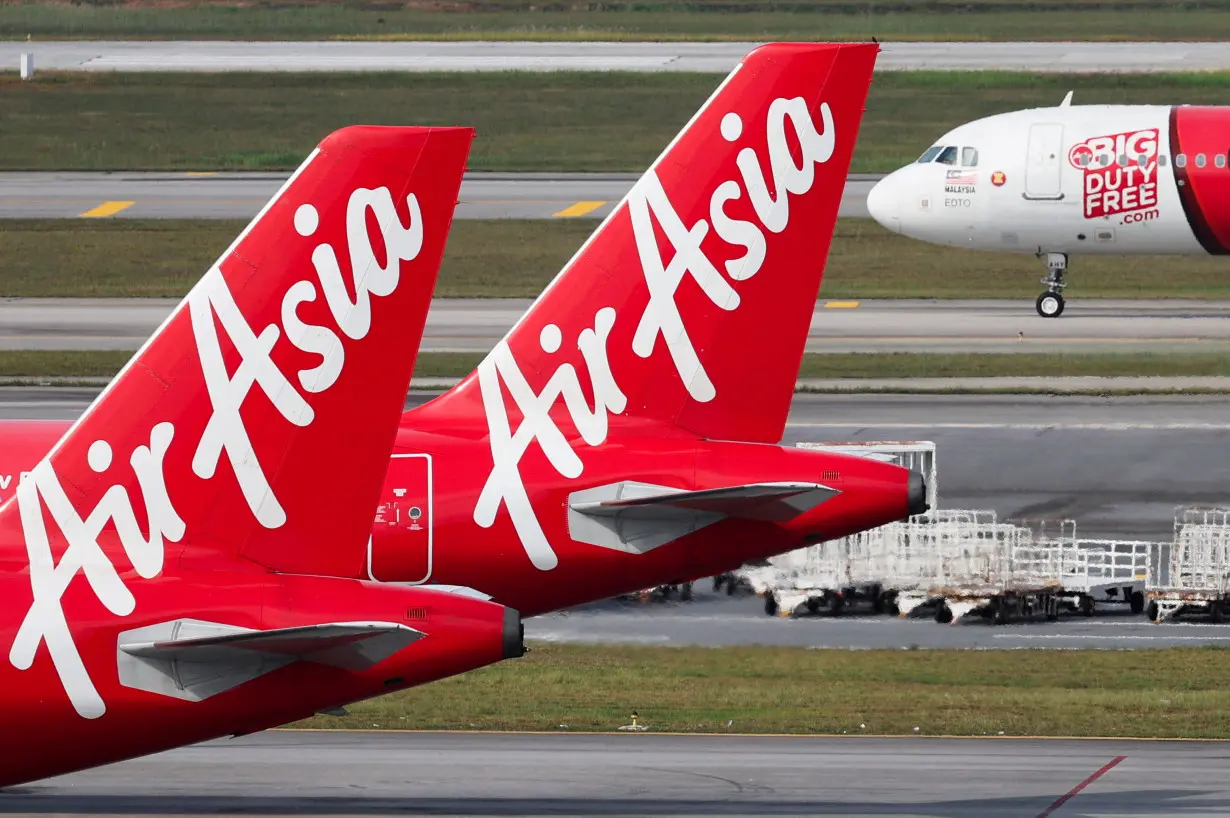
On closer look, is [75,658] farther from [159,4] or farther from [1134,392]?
[159,4]

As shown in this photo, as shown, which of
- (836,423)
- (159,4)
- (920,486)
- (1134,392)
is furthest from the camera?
(159,4)

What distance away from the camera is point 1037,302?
225 ft

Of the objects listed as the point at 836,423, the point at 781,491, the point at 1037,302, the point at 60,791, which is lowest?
the point at 60,791

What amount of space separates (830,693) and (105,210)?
64.5m

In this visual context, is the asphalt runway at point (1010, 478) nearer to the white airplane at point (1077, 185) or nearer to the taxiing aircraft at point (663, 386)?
the taxiing aircraft at point (663, 386)

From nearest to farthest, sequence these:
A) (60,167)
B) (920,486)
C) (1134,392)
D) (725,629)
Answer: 1. (920,486)
2. (725,629)
3. (1134,392)
4. (60,167)

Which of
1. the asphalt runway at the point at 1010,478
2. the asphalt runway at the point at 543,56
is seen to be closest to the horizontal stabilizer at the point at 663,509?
the asphalt runway at the point at 1010,478

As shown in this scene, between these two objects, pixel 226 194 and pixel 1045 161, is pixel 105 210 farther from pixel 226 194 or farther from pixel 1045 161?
pixel 1045 161

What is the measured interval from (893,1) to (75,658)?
160m

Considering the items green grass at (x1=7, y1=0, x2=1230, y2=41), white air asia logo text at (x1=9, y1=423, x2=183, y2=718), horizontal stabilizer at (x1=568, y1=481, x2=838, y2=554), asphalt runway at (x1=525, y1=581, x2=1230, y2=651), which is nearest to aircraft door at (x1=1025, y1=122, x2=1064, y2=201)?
asphalt runway at (x1=525, y1=581, x2=1230, y2=651)

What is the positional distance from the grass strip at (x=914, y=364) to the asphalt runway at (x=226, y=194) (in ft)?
84.8

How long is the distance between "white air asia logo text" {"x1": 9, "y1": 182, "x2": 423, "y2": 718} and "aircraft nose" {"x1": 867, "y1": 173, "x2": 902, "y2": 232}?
51.9m

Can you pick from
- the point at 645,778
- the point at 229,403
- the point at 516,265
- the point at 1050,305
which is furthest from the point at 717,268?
the point at 516,265

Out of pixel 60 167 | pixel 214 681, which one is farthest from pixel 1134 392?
pixel 60 167
